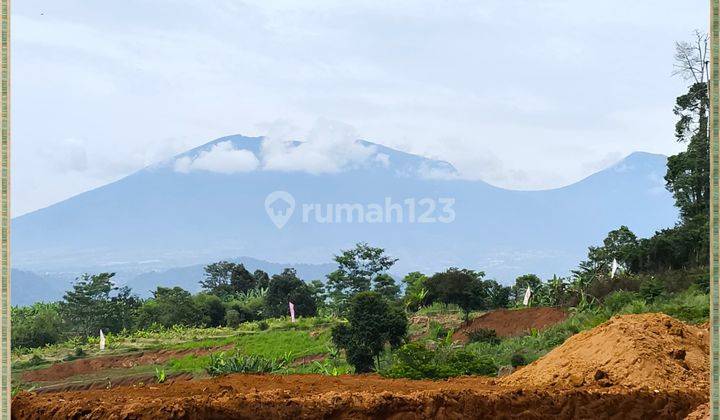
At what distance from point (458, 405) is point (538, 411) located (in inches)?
35.5

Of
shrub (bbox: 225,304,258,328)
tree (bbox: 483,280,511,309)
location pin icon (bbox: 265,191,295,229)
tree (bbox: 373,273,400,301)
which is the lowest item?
shrub (bbox: 225,304,258,328)

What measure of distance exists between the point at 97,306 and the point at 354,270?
4374mm

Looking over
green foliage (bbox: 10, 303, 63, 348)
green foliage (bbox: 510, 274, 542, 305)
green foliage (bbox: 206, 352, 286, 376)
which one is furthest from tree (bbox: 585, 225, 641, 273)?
green foliage (bbox: 10, 303, 63, 348)

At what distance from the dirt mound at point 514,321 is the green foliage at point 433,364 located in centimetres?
141

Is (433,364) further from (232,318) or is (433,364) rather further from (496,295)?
(232,318)

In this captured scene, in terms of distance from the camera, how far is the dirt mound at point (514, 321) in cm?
1320

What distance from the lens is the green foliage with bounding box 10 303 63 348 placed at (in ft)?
41.0

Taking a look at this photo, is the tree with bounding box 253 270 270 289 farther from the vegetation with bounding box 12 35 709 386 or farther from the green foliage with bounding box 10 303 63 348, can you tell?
the green foliage with bounding box 10 303 63 348

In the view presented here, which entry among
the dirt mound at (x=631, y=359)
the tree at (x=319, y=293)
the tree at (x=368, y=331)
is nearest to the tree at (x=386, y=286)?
the tree at (x=319, y=293)

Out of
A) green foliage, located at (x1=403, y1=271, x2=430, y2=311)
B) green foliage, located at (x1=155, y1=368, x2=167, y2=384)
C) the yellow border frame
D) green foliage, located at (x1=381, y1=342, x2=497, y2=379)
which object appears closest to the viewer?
the yellow border frame

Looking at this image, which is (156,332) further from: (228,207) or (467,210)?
(467,210)

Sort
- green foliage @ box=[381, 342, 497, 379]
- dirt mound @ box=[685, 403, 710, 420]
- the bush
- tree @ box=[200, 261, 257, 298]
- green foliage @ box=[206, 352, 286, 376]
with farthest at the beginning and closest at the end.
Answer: tree @ box=[200, 261, 257, 298]
the bush
green foliage @ box=[206, 352, 286, 376]
green foliage @ box=[381, 342, 497, 379]
dirt mound @ box=[685, 403, 710, 420]

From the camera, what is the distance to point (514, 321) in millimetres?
13719

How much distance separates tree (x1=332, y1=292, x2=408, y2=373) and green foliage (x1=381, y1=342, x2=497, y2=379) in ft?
1.21
